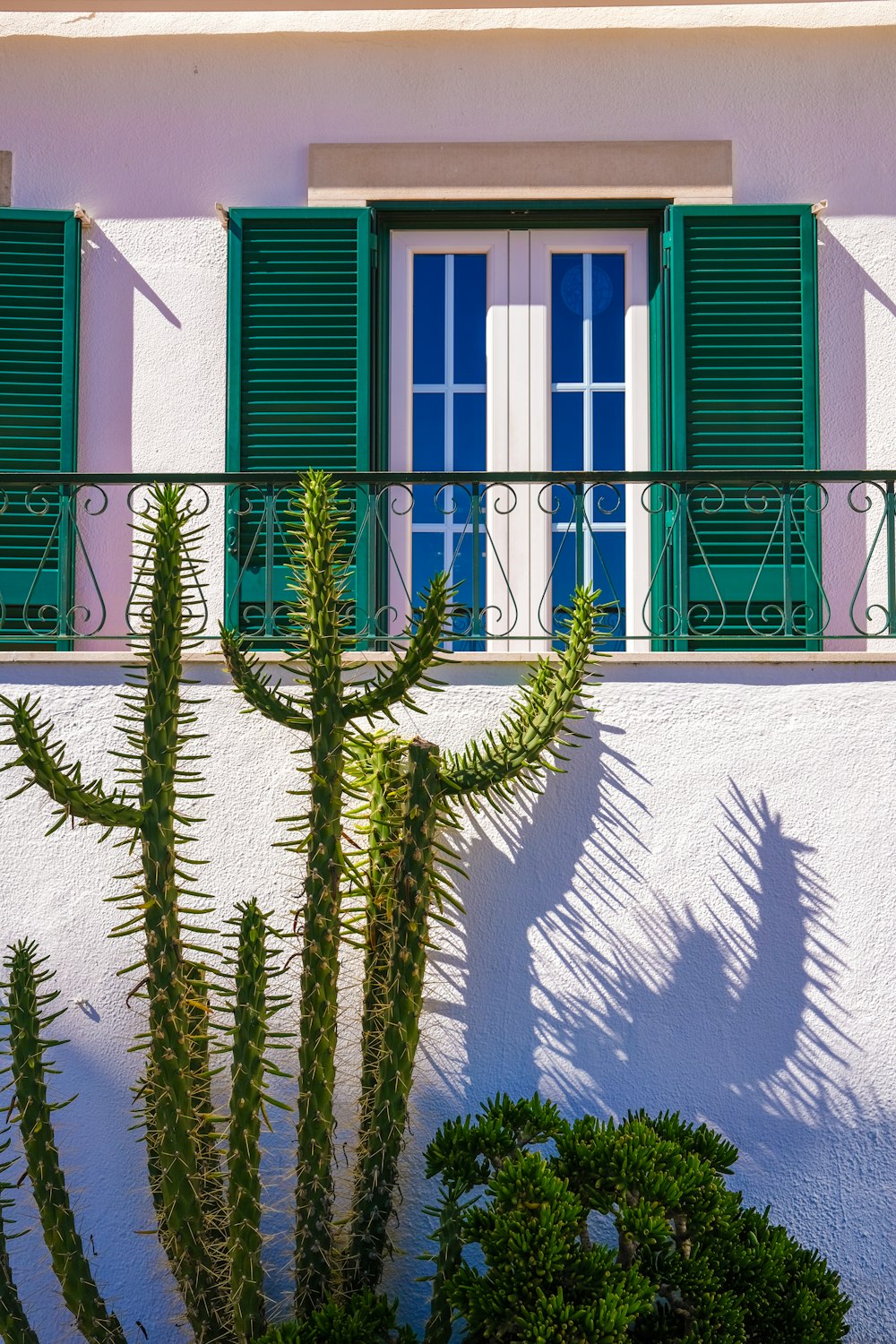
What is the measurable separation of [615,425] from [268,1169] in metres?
3.42

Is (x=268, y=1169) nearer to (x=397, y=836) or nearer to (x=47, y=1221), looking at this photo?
(x=47, y=1221)

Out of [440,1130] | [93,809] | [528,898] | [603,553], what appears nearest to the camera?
[93,809]

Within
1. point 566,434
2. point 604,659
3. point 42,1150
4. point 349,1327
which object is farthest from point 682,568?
point 42,1150

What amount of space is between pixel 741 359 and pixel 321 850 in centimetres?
301

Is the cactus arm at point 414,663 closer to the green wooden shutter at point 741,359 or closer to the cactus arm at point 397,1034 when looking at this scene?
the cactus arm at point 397,1034

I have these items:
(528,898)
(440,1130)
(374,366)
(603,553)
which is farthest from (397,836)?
(374,366)

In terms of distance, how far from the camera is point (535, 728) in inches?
166

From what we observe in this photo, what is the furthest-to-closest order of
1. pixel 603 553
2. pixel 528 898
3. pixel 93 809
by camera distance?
1. pixel 603 553
2. pixel 528 898
3. pixel 93 809

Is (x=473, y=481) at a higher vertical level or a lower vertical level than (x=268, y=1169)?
higher

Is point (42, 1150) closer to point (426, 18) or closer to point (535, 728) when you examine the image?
point (535, 728)

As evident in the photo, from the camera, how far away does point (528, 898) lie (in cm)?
439

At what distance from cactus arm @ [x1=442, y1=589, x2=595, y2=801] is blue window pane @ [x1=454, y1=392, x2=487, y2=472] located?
1.73 meters

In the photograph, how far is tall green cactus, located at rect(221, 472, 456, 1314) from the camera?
3885 mm

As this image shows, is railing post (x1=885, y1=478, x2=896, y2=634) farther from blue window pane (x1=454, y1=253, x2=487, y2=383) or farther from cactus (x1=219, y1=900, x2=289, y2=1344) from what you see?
cactus (x1=219, y1=900, x2=289, y2=1344)
